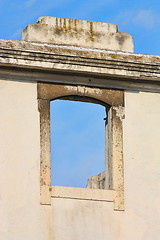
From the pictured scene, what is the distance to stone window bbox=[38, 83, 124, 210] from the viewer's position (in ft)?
65.5

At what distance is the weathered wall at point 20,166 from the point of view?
19.5 m

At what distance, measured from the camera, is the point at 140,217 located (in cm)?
2027

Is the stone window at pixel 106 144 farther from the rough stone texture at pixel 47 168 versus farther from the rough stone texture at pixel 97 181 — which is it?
the rough stone texture at pixel 97 181

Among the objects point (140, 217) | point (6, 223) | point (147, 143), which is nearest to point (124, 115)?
point (147, 143)

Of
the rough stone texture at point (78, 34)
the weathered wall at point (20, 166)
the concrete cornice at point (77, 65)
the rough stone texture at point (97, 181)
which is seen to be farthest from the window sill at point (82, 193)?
the rough stone texture at point (78, 34)

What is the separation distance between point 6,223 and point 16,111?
2267 mm

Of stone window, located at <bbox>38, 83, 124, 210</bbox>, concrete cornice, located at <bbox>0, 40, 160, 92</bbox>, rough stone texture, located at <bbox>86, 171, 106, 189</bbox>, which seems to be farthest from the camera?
rough stone texture, located at <bbox>86, 171, 106, 189</bbox>

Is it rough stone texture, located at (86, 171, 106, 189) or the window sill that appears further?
rough stone texture, located at (86, 171, 106, 189)

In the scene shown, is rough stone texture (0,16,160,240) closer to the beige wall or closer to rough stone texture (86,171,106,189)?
the beige wall

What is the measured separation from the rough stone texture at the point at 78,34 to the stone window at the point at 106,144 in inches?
37.7

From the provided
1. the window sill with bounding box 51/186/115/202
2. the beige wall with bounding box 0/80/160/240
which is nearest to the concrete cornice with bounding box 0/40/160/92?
the beige wall with bounding box 0/80/160/240

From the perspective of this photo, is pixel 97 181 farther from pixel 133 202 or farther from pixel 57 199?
pixel 57 199

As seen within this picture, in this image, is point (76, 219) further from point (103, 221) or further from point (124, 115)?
point (124, 115)

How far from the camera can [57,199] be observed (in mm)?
19859
